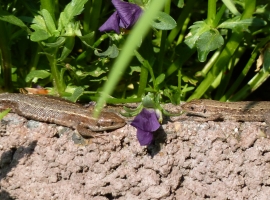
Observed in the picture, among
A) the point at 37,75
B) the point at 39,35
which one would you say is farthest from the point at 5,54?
the point at 39,35

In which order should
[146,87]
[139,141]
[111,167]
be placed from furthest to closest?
1. [146,87]
2. [111,167]
3. [139,141]

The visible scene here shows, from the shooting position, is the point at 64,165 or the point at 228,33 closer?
the point at 64,165

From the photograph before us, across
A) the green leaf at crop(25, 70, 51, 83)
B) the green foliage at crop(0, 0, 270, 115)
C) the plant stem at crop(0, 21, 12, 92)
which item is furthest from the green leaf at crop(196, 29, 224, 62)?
the plant stem at crop(0, 21, 12, 92)

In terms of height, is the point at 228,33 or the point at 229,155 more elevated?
the point at 228,33

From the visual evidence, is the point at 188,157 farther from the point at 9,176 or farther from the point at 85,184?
the point at 9,176

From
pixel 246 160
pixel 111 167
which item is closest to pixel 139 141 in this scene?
pixel 111 167

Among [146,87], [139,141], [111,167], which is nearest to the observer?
[139,141]

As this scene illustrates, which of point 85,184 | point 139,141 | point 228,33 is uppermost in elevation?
point 228,33
